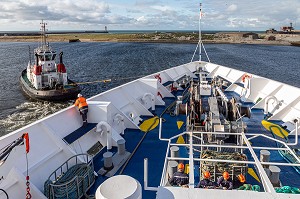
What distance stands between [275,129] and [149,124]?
5.51 m

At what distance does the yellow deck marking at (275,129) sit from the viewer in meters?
10.2

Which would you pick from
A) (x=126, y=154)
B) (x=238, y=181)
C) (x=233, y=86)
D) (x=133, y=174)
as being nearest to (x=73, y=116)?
(x=126, y=154)

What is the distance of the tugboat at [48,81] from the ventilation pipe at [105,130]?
60.0ft

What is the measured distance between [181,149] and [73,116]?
3.95 meters

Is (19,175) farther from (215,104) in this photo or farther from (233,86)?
(233,86)

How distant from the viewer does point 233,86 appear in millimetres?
16938

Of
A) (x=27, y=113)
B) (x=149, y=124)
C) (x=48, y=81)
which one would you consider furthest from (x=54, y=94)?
(x=149, y=124)

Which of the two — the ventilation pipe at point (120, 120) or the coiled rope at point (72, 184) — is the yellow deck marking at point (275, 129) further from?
the coiled rope at point (72, 184)

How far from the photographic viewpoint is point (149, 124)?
11109mm

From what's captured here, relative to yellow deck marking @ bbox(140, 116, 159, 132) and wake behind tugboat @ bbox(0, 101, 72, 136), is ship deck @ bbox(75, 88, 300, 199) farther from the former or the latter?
wake behind tugboat @ bbox(0, 101, 72, 136)

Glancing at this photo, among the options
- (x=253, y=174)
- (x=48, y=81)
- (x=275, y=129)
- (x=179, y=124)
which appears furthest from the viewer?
(x=48, y=81)

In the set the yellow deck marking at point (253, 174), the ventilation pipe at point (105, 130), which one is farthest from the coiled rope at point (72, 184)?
the yellow deck marking at point (253, 174)

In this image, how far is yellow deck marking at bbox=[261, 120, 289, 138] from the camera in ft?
33.4

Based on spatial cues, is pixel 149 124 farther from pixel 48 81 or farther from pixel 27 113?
pixel 48 81
